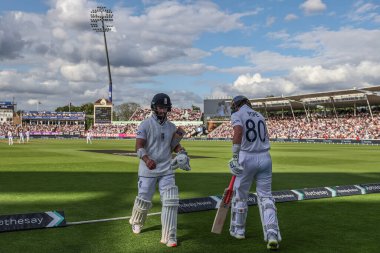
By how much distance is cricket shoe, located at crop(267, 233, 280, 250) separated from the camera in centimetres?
556

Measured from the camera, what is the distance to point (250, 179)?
614 centimetres

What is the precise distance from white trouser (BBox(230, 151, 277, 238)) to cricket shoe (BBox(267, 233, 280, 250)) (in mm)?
271

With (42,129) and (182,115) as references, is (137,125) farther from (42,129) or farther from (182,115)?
(42,129)

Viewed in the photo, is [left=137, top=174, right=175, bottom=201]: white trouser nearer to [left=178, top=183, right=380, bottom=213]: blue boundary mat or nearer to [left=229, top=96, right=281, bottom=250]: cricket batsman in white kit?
[left=229, top=96, right=281, bottom=250]: cricket batsman in white kit

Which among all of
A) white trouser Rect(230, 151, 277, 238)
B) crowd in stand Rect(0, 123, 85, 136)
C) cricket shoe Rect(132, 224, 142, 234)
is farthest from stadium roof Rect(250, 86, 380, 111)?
cricket shoe Rect(132, 224, 142, 234)

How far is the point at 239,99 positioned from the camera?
6.41 meters

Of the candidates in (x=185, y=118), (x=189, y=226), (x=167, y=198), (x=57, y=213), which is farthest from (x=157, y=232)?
(x=185, y=118)

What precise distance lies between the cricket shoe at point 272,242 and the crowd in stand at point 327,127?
55569 mm

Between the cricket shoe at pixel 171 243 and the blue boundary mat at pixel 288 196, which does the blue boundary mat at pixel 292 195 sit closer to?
the blue boundary mat at pixel 288 196

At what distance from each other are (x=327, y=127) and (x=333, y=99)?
5450 millimetres

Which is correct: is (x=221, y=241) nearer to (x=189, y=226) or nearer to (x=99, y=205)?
(x=189, y=226)

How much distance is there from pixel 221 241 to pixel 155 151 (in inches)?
67.8

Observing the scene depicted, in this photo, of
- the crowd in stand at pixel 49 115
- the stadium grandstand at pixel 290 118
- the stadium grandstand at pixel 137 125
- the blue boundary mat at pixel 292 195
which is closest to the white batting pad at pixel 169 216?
the blue boundary mat at pixel 292 195

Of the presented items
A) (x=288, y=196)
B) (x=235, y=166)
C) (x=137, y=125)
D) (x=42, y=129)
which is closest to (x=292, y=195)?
(x=288, y=196)
